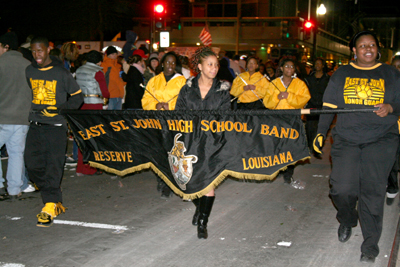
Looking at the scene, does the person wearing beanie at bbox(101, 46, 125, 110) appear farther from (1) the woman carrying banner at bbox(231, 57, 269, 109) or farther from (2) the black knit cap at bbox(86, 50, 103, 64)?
(1) the woman carrying banner at bbox(231, 57, 269, 109)

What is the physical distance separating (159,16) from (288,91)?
9309 millimetres

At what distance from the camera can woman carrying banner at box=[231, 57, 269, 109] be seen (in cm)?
791

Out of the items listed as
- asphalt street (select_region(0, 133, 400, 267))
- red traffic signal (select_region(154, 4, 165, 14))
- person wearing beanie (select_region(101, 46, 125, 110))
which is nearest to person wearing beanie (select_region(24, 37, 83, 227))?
asphalt street (select_region(0, 133, 400, 267))

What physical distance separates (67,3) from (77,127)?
115ft

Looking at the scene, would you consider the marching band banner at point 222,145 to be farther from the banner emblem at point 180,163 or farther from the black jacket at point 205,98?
the black jacket at point 205,98

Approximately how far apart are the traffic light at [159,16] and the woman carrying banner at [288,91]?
8.76 metres

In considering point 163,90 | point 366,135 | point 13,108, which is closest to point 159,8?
point 163,90

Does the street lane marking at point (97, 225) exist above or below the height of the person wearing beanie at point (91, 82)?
below

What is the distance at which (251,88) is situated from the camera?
7.89 metres

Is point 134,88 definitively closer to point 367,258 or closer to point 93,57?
point 93,57

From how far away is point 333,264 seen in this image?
4.07 m

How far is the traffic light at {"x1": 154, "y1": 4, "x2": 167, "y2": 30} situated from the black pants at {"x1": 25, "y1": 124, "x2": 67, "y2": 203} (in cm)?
1040

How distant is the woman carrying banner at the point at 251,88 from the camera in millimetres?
7910

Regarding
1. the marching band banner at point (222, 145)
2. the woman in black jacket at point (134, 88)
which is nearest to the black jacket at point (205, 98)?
the marching band banner at point (222, 145)
